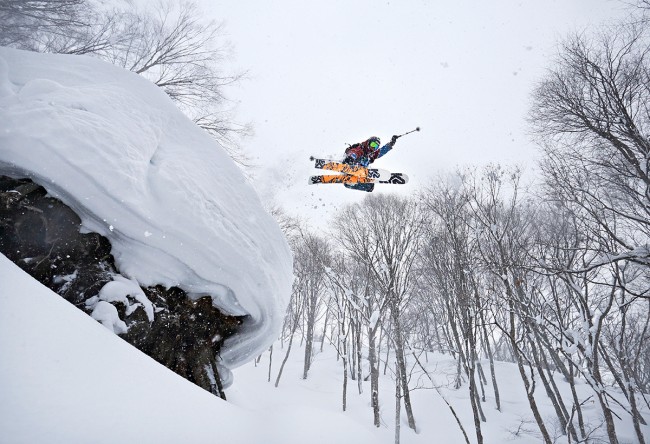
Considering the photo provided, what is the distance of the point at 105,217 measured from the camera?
91.1 inches

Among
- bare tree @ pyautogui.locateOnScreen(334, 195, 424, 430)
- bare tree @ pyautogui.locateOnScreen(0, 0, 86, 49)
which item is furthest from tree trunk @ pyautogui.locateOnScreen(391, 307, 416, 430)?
bare tree @ pyautogui.locateOnScreen(0, 0, 86, 49)

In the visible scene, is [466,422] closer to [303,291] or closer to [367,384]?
[367,384]

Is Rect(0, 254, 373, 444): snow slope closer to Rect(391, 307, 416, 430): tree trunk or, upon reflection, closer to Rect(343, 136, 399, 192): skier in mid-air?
Rect(391, 307, 416, 430): tree trunk

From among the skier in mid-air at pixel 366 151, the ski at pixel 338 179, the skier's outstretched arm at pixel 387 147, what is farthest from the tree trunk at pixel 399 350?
the skier's outstretched arm at pixel 387 147

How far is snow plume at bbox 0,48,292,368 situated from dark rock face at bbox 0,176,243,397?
104 millimetres

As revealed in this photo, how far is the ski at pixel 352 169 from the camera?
904 cm

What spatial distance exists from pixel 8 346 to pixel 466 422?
41.3 ft

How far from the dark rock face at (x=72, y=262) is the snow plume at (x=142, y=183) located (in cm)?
10

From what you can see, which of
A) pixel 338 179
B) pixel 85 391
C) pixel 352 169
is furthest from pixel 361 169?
pixel 85 391

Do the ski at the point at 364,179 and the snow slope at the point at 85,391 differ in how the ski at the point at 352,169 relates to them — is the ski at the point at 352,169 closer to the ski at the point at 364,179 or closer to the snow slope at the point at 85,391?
the ski at the point at 364,179

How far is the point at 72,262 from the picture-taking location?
2314mm

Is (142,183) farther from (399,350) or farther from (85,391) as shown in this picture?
(399,350)

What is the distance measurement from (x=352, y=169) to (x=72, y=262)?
7.83 m

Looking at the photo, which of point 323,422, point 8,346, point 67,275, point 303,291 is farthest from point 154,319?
point 303,291
